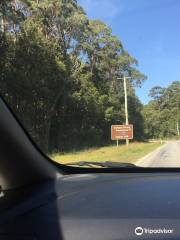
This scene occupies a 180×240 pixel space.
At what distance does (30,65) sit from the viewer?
982 cm

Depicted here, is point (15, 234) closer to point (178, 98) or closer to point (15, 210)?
point (15, 210)

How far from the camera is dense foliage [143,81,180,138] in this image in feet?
20.1

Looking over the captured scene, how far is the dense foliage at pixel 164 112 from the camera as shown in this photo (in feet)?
20.1

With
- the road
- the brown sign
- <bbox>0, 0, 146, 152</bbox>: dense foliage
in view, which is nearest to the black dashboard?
<bbox>0, 0, 146, 152</bbox>: dense foliage

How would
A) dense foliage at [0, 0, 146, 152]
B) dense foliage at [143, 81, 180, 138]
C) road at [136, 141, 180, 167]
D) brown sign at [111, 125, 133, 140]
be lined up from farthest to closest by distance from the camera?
road at [136, 141, 180, 167] → brown sign at [111, 125, 133, 140] → dense foliage at [143, 81, 180, 138] → dense foliage at [0, 0, 146, 152]

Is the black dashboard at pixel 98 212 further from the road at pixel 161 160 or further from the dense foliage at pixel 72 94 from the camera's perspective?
the road at pixel 161 160

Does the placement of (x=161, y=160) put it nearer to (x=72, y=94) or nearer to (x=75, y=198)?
(x=72, y=94)

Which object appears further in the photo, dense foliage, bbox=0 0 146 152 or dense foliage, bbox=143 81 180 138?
dense foliage, bbox=143 81 180 138

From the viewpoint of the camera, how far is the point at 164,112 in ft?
21.7

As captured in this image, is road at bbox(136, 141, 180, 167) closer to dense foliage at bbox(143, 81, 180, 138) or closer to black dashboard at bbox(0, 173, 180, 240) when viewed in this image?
dense foliage at bbox(143, 81, 180, 138)

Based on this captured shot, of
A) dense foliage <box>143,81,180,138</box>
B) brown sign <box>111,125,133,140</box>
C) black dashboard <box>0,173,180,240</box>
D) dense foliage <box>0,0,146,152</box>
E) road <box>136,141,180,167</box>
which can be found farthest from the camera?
road <box>136,141,180,167</box>

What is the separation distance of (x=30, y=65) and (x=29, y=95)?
13.6 ft

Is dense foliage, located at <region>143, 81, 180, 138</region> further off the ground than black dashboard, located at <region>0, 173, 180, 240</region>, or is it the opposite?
dense foliage, located at <region>143, 81, 180, 138</region>

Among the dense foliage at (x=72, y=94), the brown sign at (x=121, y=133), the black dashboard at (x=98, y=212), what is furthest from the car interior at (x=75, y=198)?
the brown sign at (x=121, y=133)
